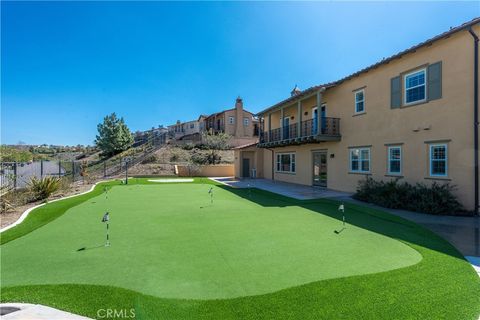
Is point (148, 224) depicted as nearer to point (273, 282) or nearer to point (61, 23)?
point (273, 282)

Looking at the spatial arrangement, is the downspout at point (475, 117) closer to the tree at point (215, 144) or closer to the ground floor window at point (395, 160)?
the ground floor window at point (395, 160)

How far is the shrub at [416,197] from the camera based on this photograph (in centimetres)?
990

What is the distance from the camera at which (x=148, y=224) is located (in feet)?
27.3

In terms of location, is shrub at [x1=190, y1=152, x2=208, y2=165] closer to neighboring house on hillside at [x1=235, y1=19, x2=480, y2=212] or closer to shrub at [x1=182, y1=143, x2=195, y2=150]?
shrub at [x1=182, y1=143, x2=195, y2=150]

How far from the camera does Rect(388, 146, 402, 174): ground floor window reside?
12.9 m

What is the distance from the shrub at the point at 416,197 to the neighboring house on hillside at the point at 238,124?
3218 centimetres

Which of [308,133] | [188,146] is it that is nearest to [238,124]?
[188,146]

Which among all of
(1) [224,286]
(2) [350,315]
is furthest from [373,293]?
(1) [224,286]

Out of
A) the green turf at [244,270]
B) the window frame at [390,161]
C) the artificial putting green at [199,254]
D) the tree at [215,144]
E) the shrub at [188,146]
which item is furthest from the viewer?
the shrub at [188,146]

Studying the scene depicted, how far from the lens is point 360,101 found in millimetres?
15242

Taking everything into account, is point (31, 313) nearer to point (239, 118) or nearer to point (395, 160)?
point (395, 160)

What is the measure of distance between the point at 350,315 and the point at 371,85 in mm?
13709

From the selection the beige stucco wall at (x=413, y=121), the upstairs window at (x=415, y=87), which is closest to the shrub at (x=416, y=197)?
the beige stucco wall at (x=413, y=121)

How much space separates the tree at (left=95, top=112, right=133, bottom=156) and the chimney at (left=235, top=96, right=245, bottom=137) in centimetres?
2024
